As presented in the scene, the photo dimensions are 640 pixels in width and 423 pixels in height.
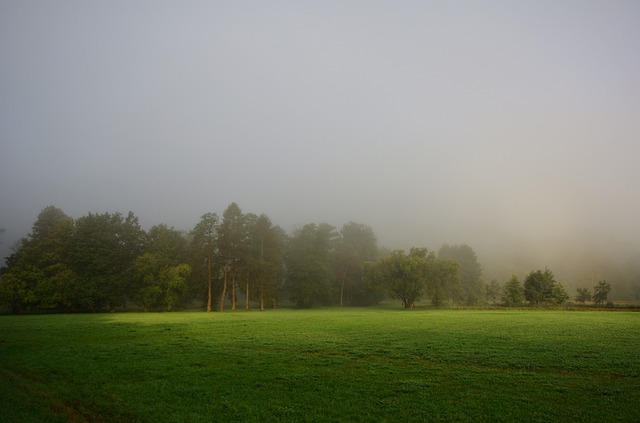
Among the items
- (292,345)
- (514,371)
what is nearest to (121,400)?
(292,345)

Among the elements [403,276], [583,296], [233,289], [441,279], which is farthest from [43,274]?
[583,296]

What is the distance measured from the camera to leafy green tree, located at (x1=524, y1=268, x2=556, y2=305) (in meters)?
74.9

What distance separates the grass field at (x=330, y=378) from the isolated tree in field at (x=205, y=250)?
43.5 m

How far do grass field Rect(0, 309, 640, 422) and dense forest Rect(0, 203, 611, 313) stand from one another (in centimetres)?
4252

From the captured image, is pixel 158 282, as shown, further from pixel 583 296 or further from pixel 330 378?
pixel 583 296

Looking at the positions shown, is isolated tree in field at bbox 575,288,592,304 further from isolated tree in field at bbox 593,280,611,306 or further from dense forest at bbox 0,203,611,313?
isolated tree in field at bbox 593,280,611,306

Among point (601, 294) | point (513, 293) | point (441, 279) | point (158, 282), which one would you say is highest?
point (158, 282)

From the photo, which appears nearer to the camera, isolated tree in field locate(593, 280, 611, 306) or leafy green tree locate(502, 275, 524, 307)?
isolated tree in field locate(593, 280, 611, 306)

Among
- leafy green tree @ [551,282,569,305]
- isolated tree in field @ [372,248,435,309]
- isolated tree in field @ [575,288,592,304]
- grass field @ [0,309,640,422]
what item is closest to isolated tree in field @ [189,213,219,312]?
isolated tree in field @ [372,248,435,309]

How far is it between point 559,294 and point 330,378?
77.4 m

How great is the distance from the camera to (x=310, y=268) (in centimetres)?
8569

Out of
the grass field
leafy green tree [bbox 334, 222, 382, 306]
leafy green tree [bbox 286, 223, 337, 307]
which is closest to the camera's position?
the grass field

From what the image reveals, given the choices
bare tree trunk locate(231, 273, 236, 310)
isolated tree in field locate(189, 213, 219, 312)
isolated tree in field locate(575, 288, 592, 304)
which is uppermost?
isolated tree in field locate(189, 213, 219, 312)

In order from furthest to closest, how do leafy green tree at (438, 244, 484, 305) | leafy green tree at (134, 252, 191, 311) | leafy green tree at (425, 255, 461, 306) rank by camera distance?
1. leafy green tree at (438, 244, 484, 305)
2. leafy green tree at (425, 255, 461, 306)
3. leafy green tree at (134, 252, 191, 311)
